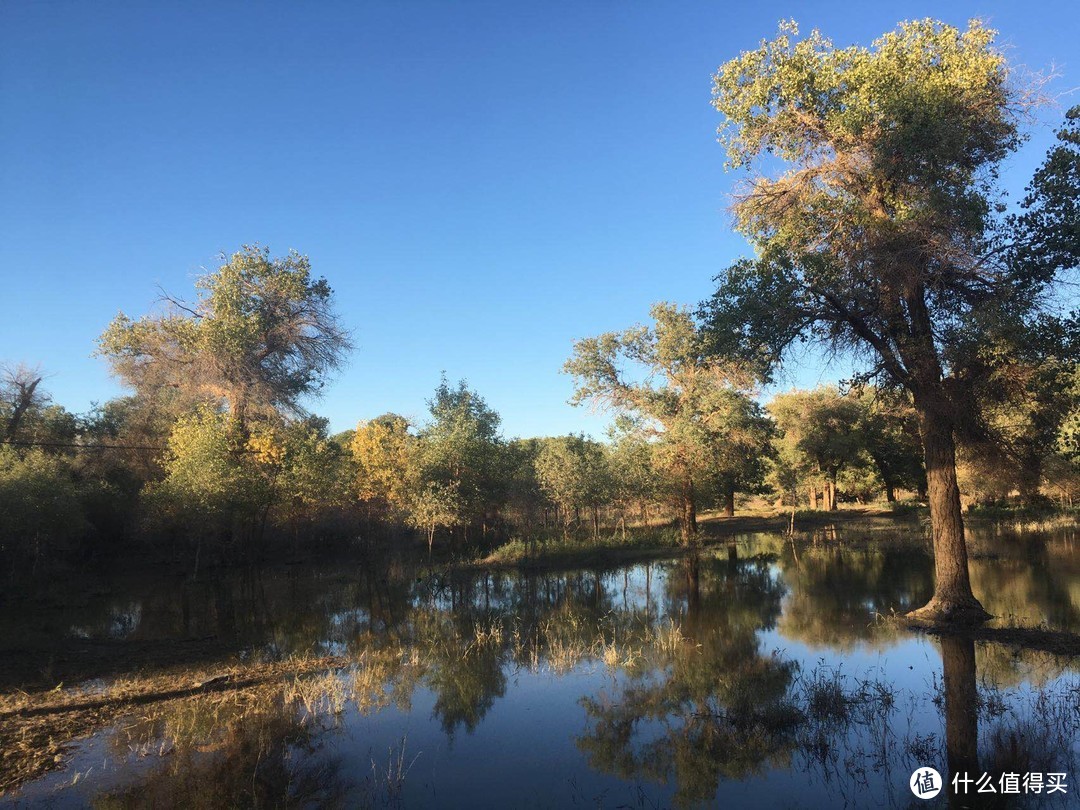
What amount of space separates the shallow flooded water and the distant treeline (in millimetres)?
11200

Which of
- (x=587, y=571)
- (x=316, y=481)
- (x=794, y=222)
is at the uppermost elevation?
(x=794, y=222)

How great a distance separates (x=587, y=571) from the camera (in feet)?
93.5

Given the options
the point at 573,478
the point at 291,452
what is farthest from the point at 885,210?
the point at 291,452

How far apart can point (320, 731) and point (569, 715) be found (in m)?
3.48

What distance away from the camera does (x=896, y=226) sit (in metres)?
13.2

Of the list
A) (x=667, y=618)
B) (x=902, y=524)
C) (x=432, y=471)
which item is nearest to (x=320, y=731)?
(x=667, y=618)

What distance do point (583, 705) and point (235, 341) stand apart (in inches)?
1089

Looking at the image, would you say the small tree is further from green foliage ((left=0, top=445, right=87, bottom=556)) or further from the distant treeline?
green foliage ((left=0, top=445, right=87, bottom=556))

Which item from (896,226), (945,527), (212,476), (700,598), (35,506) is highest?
(896,226)

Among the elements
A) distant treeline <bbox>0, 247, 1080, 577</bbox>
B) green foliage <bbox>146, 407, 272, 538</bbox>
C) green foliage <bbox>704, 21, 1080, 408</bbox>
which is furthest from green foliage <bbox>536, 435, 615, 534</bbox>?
green foliage <bbox>704, 21, 1080, 408</bbox>

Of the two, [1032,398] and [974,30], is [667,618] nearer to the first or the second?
[1032,398]

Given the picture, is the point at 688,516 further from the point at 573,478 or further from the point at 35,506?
the point at 35,506

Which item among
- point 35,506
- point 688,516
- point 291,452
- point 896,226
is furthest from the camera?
point 688,516

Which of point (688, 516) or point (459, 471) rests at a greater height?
point (459, 471)
